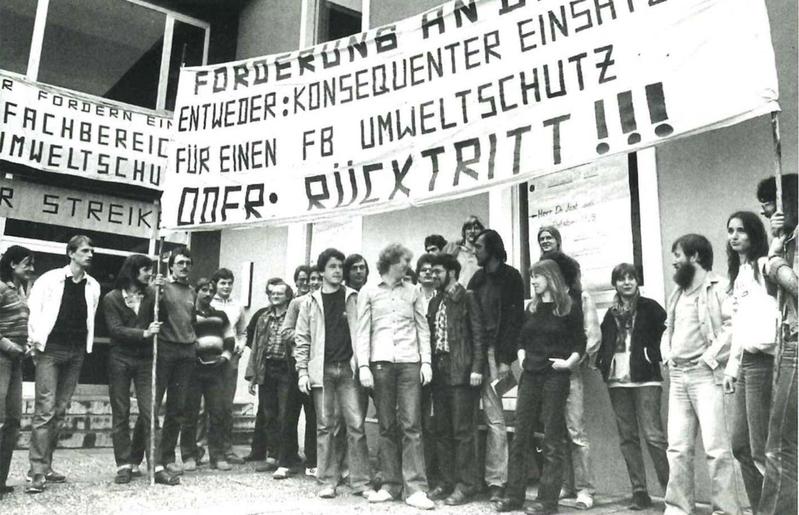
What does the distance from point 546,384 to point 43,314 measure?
12.4 ft

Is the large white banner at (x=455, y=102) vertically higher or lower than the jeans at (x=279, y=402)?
higher

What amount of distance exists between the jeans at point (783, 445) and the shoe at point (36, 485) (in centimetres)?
462

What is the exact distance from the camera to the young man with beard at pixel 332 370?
5.00 metres

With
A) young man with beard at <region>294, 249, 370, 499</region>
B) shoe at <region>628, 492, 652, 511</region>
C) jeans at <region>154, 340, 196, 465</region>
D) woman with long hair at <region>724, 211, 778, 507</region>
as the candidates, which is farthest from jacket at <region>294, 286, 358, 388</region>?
woman with long hair at <region>724, 211, 778, 507</region>

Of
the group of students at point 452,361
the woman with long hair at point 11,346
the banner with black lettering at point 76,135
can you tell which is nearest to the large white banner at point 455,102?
the group of students at point 452,361

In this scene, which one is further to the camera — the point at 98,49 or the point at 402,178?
the point at 98,49

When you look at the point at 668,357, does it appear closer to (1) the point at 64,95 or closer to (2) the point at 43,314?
(2) the point at 43,314

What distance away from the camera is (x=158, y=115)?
365 inches

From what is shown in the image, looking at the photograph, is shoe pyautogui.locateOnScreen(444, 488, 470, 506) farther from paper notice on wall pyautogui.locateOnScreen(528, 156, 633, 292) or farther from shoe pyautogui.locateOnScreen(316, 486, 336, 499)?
paper notice on wall pyautogui.locateOnScreen(528, 156, 633, 292)

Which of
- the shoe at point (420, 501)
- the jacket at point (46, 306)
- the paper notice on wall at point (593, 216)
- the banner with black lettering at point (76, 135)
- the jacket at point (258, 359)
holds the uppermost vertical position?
the banner with black lettering at point (76, 135)

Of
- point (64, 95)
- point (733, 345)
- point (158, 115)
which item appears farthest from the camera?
point (158, 115)

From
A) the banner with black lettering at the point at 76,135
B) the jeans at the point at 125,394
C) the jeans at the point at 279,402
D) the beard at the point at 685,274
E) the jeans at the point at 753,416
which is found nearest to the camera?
the jeans at the point at 753,416

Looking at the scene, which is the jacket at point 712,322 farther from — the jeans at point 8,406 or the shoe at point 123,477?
the jeans at point 8,406

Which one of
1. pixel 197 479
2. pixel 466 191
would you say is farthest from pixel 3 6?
pixel 466 191
